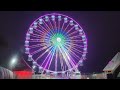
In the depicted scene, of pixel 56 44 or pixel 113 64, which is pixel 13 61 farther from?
pixel 113 64

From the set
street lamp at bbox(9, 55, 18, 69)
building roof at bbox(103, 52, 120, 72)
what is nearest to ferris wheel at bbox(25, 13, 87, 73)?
street lamp at bbox(9, 55, 18, 69)

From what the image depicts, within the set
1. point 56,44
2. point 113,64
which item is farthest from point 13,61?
point 113,64

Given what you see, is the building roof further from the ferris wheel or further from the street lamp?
the street lamp

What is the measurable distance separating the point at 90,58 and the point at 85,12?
0.50 metres

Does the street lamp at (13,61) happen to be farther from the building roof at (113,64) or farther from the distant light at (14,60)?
the building roof at (113,64)

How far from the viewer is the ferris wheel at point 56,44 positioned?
3652 millimetres

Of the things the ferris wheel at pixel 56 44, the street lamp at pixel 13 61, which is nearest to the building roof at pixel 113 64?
the ferris wheel at pixel 56 44

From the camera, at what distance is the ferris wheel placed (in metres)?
3.65

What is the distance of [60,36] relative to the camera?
4078 mm

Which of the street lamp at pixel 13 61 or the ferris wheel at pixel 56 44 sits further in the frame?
the ferris wheel at pixel 56 44

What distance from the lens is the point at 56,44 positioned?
4.02m

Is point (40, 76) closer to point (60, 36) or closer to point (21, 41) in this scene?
point (21, 41)
